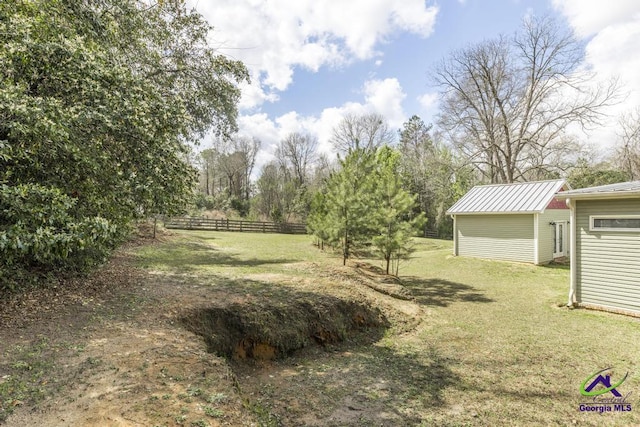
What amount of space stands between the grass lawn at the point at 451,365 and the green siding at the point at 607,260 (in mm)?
491

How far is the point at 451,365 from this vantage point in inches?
217

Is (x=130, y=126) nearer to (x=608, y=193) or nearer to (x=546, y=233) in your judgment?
(x=608, y=193)

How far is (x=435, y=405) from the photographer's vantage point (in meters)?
4.29

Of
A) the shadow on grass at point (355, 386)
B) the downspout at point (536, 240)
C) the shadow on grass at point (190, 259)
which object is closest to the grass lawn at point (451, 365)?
the shadow on grass at point (355, 386)

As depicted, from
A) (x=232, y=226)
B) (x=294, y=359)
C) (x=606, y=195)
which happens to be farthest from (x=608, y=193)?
(x=232, y=226)

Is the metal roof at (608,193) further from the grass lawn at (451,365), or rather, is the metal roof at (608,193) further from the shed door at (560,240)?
the shed door at (560,240)

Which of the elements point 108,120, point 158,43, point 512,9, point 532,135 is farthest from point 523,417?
point 532,135

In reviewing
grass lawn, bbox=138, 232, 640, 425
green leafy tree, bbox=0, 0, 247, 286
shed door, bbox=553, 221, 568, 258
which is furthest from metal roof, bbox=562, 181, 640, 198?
green leafy tree, bbox=0, 0, 247, 286

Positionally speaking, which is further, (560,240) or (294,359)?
(560,240)

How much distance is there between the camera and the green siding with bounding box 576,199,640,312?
7676 mm

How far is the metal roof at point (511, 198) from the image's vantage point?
47.2 feet

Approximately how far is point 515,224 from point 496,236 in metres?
0.98

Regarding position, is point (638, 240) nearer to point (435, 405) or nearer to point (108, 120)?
point (435, 405)

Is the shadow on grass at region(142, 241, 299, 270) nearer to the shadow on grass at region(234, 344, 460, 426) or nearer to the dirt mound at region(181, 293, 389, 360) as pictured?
the dirt mound at region(181, 293, 389, 360)
